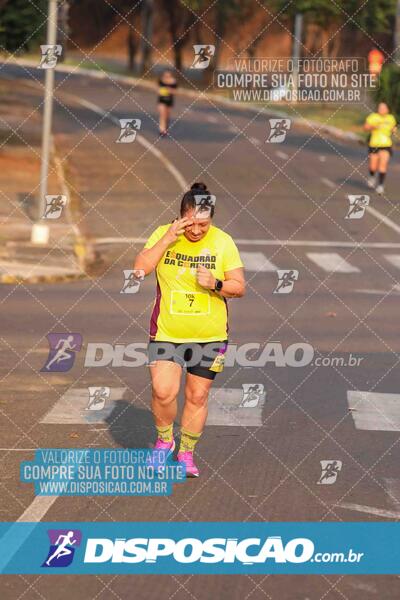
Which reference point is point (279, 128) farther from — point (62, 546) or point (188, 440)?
point (62, 546)

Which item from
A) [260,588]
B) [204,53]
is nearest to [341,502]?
[260,588]

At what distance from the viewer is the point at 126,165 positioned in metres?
44.5

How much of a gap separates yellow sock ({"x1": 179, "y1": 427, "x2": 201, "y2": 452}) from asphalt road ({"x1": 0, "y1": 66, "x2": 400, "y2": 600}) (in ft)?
0.79

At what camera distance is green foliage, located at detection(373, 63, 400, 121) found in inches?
2462

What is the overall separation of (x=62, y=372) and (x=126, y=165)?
2721 centimetres

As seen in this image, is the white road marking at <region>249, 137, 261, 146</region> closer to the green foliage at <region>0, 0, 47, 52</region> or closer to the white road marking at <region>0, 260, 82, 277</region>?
the green foliage at <region>0, 0, 47, 52</region>

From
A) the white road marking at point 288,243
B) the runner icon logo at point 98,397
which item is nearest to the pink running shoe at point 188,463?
the runner icon logo at point 98,397

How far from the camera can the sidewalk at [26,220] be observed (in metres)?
27.2

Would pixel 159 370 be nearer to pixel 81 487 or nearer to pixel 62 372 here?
pixel 81 487

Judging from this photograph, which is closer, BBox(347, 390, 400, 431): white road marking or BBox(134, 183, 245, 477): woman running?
BBox(134, 183, 245, 477): woman running

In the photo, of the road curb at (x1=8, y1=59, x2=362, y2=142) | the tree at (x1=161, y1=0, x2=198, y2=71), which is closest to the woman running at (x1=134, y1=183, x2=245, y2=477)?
the road curb at (x1=8, y1=59, x2=362, y2=142)

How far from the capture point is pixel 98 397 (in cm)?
1593

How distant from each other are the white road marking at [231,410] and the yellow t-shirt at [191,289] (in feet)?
8.26

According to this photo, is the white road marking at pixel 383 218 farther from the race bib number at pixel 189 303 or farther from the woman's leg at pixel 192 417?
the race bib number at pixel 189 303
